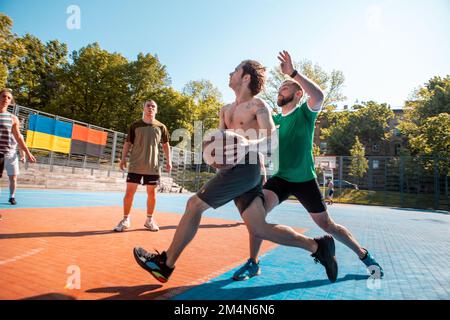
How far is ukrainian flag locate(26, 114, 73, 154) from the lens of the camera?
48.7ft

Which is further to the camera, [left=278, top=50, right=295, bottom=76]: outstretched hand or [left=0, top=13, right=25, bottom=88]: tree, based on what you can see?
[left=0, top=13, right=25, bottom=88]: tree

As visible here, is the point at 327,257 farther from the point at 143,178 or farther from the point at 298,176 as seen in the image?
the point at 143,178

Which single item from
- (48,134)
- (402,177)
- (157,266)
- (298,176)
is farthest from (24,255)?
(402,177)

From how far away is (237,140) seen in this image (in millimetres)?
2664

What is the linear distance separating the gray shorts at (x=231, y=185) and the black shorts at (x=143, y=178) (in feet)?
10.1

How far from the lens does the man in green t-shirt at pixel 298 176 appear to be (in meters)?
Answer: 3.17

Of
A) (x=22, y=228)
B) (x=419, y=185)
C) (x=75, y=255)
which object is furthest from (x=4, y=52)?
(x=419, y=185)

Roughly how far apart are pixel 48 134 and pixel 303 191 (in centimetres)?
1614

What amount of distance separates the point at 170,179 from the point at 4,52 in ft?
46.9

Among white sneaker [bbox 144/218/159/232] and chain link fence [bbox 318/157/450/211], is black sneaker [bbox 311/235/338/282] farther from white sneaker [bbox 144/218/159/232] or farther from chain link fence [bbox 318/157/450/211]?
chain link fence [bbox 318/157/450/211]

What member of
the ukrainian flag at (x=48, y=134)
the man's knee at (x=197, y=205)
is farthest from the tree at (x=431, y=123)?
the man's knee at (x=197, y=205)

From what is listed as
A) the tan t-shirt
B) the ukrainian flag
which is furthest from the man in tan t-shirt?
the ukrainian flag

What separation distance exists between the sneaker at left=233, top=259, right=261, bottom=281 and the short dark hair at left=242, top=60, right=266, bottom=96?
1.80m
